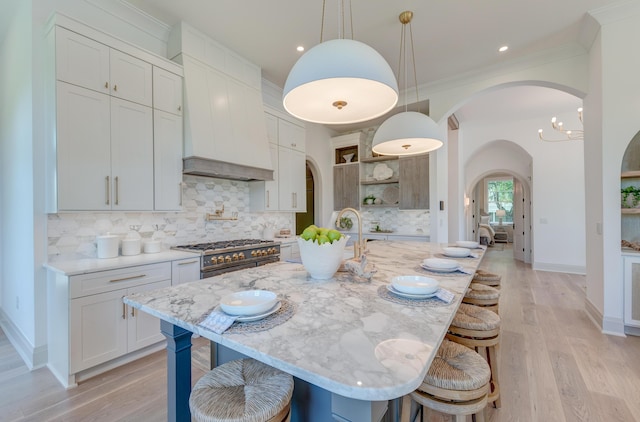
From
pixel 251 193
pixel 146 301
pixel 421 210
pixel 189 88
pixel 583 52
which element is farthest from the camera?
pixel 421 210

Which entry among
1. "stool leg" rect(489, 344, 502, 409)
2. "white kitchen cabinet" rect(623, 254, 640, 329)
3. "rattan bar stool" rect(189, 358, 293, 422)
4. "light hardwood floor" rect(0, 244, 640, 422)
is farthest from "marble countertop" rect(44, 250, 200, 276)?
"white kitchen cabinet" rect(623, 254, 640, 329)

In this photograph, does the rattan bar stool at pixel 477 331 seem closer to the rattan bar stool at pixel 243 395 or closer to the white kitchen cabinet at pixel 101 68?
the rattan bar stool at pixel 243 395

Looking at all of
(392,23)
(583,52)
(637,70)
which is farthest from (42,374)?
(583,52)

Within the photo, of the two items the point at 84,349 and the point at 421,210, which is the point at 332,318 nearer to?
the point at 84,349

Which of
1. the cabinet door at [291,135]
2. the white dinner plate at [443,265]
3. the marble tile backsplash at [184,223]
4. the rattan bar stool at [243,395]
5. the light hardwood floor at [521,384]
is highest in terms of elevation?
the cabinet door at [291,135]

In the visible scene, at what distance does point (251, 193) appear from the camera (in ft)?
13.6

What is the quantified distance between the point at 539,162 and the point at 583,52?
312 cm

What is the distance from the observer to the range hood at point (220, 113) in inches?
118

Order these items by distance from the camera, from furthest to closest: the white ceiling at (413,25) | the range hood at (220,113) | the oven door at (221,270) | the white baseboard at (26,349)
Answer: the range hood at (220,113) → the oven door at (221,270) → the white ceiling at (413,25) → the white baseboard at (26,349)

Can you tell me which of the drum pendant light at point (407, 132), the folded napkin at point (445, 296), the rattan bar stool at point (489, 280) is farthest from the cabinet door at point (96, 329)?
the rattan bar stool at point (489, 280)

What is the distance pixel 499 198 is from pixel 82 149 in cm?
1462

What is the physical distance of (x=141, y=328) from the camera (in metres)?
2.45

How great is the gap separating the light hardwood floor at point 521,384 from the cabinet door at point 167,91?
7.79ft

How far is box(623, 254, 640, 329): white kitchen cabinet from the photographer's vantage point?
2833 mm
